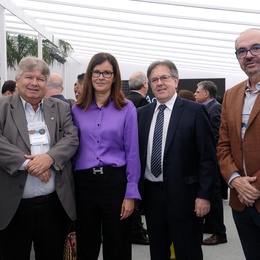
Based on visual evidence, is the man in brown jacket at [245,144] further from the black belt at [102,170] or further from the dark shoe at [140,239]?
the dark shoe at [140,239]

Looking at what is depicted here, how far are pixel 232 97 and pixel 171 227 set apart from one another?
3.21ft

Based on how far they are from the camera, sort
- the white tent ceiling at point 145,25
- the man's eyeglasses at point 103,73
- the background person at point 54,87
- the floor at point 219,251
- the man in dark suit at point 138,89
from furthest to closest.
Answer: the white tent ceiling at point 145,25
the man in dark suit at point 138,89
the background person at point 54,87
the floor at point 219,251
the man's eyeglasses at point 103,73

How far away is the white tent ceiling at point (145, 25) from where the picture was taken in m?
6.55

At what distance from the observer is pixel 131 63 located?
12.9 metres

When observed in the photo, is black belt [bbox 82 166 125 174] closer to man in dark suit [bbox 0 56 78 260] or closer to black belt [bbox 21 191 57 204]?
man in dark suit [bbox 0 56 78 260]

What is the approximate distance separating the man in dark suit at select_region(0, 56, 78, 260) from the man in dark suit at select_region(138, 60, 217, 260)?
555 mm

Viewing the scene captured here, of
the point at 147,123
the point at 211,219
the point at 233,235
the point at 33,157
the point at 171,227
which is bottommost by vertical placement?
the point at 233,235

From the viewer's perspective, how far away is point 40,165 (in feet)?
6.67

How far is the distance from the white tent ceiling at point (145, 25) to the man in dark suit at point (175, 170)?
4.32 metres

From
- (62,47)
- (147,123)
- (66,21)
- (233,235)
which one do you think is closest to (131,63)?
(62,47)

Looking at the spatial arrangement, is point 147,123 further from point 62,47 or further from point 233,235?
point 62,47

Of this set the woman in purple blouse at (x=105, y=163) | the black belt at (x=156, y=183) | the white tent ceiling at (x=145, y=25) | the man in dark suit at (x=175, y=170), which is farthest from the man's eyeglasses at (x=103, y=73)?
the white tent ceiling at (x=145, y=25)

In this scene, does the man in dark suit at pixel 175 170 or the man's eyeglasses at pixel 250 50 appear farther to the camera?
the man in dark suit at pixel 175 170

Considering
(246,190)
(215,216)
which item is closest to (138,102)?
(215,216)
